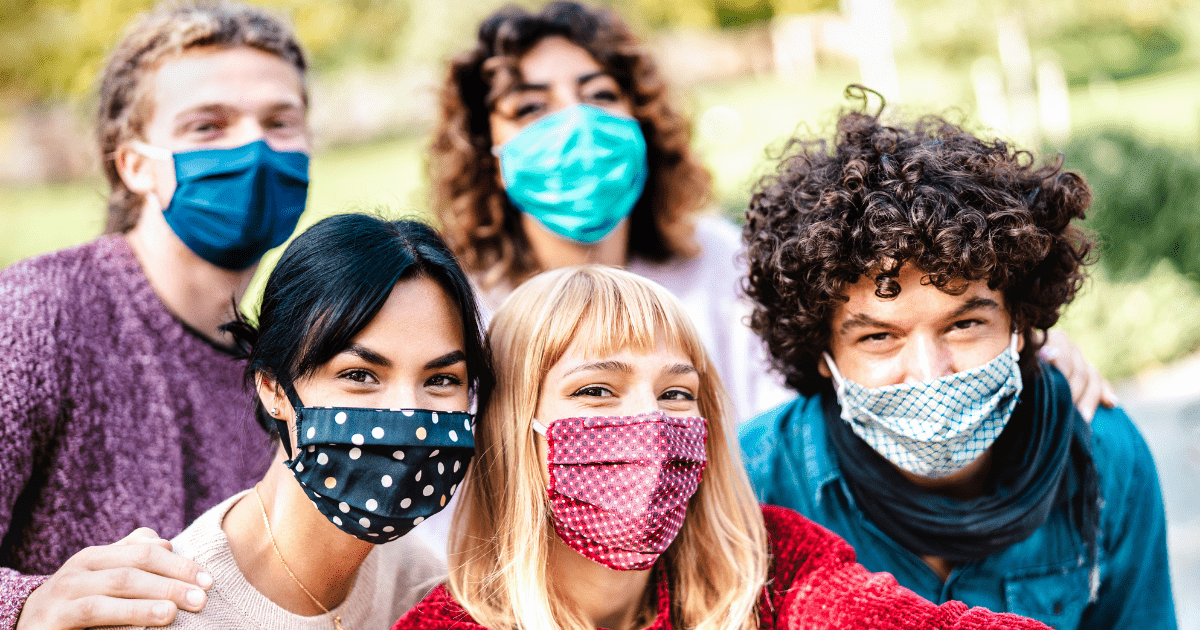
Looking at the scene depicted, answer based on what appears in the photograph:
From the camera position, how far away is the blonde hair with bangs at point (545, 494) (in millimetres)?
2777

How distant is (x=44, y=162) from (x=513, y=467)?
69.6 ft

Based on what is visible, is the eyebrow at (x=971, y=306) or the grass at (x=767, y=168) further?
the grass at (x=767, y=168)

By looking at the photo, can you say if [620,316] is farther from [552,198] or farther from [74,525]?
[74,525]

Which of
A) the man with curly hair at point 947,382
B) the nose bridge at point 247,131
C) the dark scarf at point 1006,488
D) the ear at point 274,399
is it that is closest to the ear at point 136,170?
the nose bridge at point 247,131

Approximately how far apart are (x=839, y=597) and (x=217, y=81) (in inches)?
108

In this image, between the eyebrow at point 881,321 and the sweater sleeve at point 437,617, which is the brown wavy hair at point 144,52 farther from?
the eyebrow at point 881,321

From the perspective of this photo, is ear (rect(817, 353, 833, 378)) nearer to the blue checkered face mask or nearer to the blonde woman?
the blue checkered face mask

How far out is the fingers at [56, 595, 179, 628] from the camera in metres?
2.45

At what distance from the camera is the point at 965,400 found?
2.93 m

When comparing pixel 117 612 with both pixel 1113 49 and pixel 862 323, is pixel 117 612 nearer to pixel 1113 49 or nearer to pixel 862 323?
pixel 862 323

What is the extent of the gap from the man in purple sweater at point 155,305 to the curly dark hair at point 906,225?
5.87ft

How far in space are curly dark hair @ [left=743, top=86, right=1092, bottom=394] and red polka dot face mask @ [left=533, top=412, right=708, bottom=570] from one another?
2.48ft

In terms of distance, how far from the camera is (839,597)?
2.70 meters

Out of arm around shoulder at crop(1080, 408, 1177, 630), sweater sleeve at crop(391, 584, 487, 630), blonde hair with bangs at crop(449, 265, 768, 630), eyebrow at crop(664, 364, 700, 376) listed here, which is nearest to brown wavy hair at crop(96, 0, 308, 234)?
blonde hair with bangs at crop(449, 265, 768, 630)
